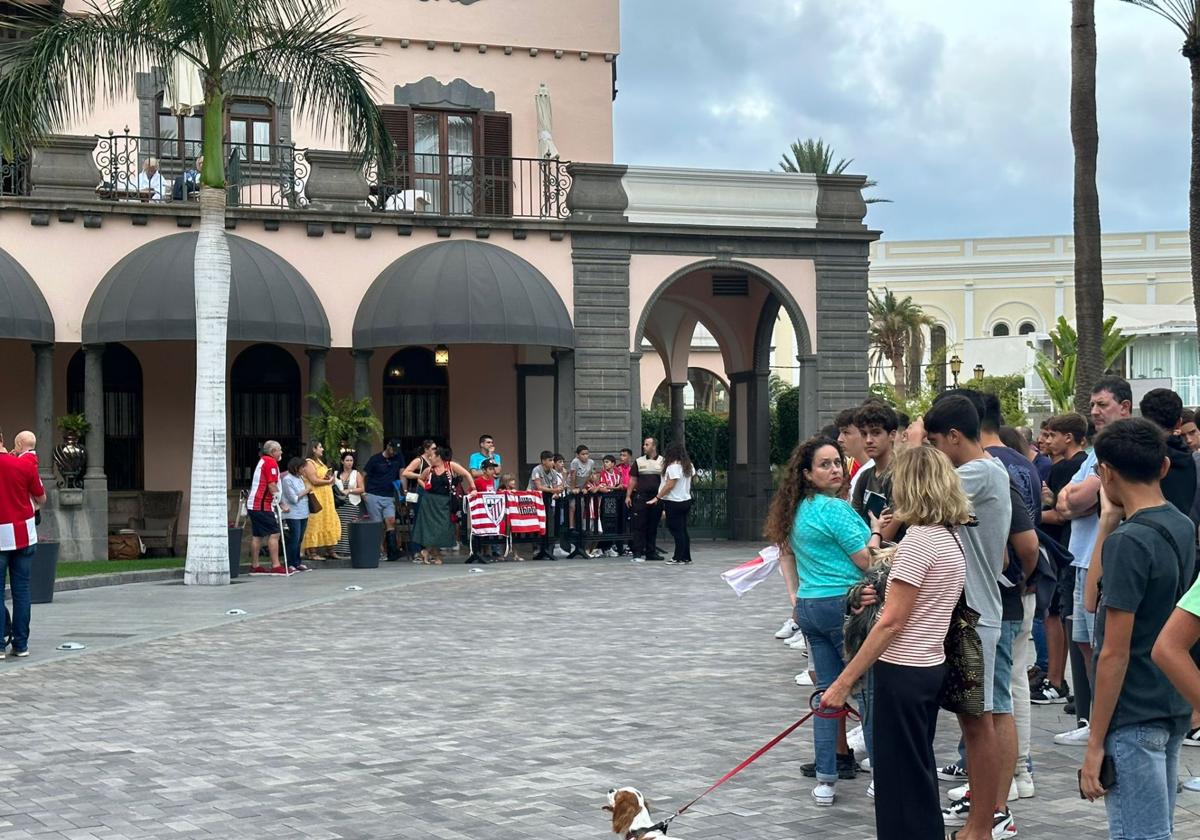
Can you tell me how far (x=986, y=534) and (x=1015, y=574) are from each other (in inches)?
23.1

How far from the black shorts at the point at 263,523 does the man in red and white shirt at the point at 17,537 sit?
24.6ft

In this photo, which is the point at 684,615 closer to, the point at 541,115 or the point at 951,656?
the point at 951,656

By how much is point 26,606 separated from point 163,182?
1313 cm

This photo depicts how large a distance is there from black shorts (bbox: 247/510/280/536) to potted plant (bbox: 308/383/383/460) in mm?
2804

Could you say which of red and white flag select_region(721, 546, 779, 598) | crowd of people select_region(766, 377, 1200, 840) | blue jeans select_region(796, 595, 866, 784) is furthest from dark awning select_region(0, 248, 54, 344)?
blue jeans select_region(796, 595, 866, 784)

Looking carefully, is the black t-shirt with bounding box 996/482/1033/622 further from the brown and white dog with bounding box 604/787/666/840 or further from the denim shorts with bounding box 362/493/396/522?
the denim shorts with bounding box 362/493/396/522

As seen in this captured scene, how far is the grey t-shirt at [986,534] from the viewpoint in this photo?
634 cm

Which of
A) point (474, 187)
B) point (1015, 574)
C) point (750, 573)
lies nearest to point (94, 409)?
point (474, 187)

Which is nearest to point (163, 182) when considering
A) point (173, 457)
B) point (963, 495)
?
point (173, 457)

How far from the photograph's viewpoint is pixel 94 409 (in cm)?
2219

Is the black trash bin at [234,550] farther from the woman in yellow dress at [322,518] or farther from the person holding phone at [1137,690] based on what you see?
the person holding phone at [1137,690]

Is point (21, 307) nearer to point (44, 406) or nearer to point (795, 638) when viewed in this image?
point (44, 406)

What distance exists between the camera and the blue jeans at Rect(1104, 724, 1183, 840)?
439cm

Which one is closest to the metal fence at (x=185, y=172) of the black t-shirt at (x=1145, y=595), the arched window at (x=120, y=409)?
the arched window at (x=120, y=409)
